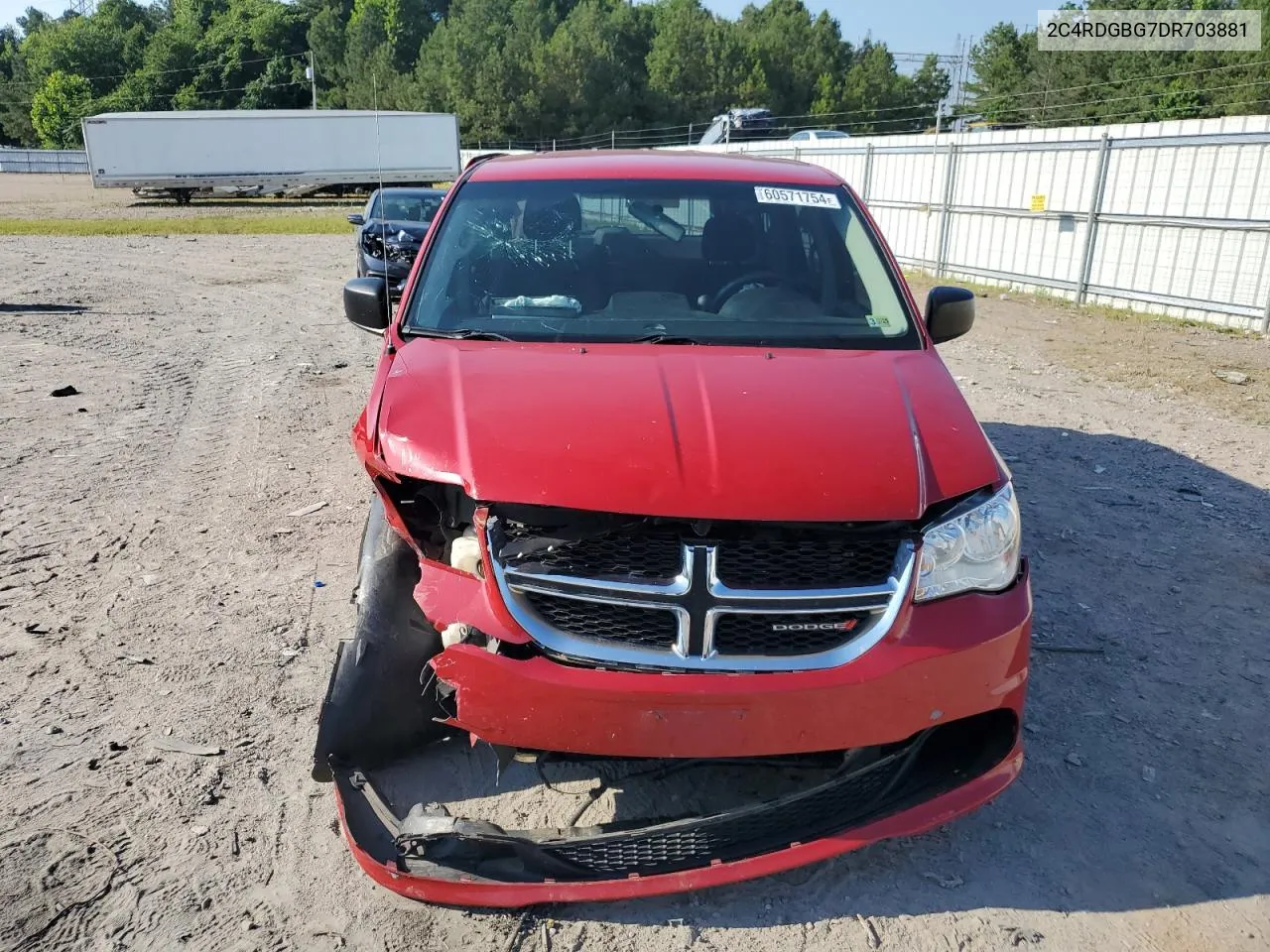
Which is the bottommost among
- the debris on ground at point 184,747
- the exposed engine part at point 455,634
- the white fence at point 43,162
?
the white fence at point 43,162

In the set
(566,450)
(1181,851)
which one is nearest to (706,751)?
(566,450)

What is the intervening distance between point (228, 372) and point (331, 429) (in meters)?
2.43

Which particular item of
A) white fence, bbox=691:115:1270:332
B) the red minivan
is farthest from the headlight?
white fence, bbox=691:115:1270:332

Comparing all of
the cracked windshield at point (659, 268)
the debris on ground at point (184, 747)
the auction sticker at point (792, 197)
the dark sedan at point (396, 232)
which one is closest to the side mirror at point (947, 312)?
the cracked windshield at point (659, 268)

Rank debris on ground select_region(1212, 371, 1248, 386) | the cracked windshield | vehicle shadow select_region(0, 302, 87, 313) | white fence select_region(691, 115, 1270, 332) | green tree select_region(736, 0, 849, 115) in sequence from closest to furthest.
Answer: the cracked windshield < debris on ground select_region(1212, 371, 1248, 386) < white fence select_region(691, 115, 1270, 332) < vehicle shadow select_region(0, 302, 87, 313) < green tree select_region(736, 0, 849, 115)

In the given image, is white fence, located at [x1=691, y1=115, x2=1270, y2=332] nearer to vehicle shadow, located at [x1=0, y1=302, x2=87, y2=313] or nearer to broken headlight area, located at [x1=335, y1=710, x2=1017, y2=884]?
vehicle shadow, located at [x1=0, y1=302, x2=87, y2=313]

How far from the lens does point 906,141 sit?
57.7ft

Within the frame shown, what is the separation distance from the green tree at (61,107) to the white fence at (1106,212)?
84578 mm

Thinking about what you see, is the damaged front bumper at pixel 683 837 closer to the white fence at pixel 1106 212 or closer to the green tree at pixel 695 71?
the white fence at pixel 1106 212

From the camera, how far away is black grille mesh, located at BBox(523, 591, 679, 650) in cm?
248

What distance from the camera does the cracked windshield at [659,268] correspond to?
3.48m

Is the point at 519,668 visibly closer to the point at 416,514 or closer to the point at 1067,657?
the point at 416,514

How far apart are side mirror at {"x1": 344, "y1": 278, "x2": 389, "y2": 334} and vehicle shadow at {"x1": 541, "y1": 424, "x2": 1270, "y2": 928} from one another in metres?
2.50

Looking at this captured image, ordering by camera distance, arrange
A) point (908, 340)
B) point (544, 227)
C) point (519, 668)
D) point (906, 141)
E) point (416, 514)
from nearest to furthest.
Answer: point (519, 668) < point (416, 514) < point (908, 340) < point (544, 227) < point (906, 141)
